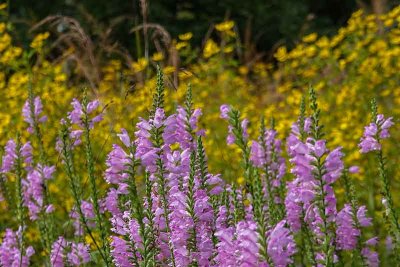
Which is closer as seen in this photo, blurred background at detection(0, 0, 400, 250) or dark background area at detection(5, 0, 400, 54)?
blurred background at detection(0, 0, 400, 250)

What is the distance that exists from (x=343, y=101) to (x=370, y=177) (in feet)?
3.63

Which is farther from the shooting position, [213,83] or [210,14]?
[210,14]

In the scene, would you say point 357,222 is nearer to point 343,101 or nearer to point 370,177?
point 370,177

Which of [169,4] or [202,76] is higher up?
[169,4]

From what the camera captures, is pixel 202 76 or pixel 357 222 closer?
pixel 357 222

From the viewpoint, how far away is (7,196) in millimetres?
3557

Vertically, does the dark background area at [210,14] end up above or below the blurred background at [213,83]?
above

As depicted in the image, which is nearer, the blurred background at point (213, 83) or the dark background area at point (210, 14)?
the blurred background at point (213, 83)

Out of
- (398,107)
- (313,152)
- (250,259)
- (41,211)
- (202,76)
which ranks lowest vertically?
(250,259)

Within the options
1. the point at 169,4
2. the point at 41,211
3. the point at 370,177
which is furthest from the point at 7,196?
the point at 169,4

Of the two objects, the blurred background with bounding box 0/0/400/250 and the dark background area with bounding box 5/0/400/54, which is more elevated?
the dark background area with bounding box 5/0/400/54

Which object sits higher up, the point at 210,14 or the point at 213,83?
the point at 210,14

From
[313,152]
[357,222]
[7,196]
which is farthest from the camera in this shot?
[7,196]

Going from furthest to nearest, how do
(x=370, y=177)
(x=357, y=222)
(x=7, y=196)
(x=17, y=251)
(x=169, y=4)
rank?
(x=169, y=4) → (x=370, y=177) → (x=7, y=196) → (x=17, y=251) → (x=357, y=222)
